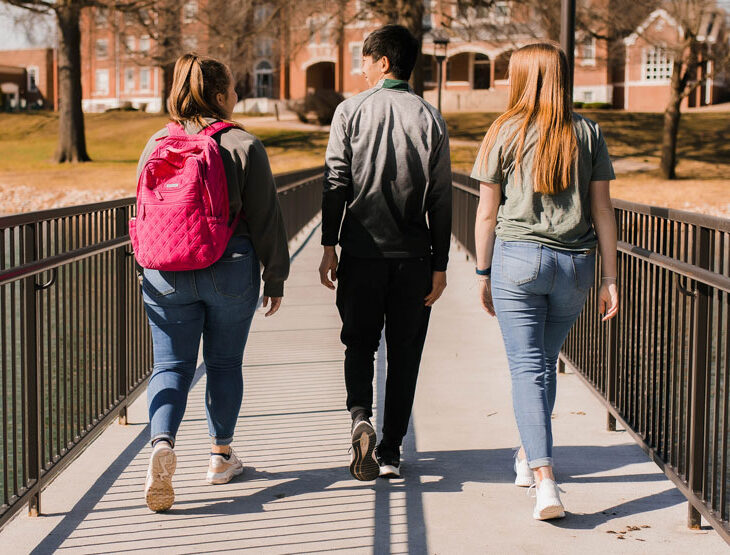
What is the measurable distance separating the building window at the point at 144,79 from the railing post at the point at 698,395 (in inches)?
3061

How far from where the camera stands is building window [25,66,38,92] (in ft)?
298

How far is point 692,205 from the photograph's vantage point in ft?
96.0

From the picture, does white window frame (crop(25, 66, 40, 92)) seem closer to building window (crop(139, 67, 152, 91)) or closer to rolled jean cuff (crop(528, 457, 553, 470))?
building window (crop(139, 67, 152, 91))

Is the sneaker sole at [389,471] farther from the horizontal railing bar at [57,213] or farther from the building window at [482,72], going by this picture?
the building window at [482,72]

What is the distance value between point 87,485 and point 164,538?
80 cm

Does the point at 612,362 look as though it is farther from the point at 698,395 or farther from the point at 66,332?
the point at 66,332

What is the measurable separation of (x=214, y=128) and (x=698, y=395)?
2100 mm

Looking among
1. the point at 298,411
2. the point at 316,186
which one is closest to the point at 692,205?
the point at 316,186

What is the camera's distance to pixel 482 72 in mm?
68188

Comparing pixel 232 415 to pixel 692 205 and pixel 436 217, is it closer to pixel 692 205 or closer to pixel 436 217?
pixel 436 217

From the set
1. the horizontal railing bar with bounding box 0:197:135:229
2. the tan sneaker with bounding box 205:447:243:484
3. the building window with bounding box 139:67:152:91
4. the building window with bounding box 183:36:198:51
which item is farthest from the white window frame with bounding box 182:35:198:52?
the tan sneaker with bounding box 205:447:243:484

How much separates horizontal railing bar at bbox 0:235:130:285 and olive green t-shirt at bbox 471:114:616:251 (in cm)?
168

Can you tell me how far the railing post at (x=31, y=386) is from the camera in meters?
4.09

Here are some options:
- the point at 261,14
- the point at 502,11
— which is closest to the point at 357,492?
the point at 502,11
